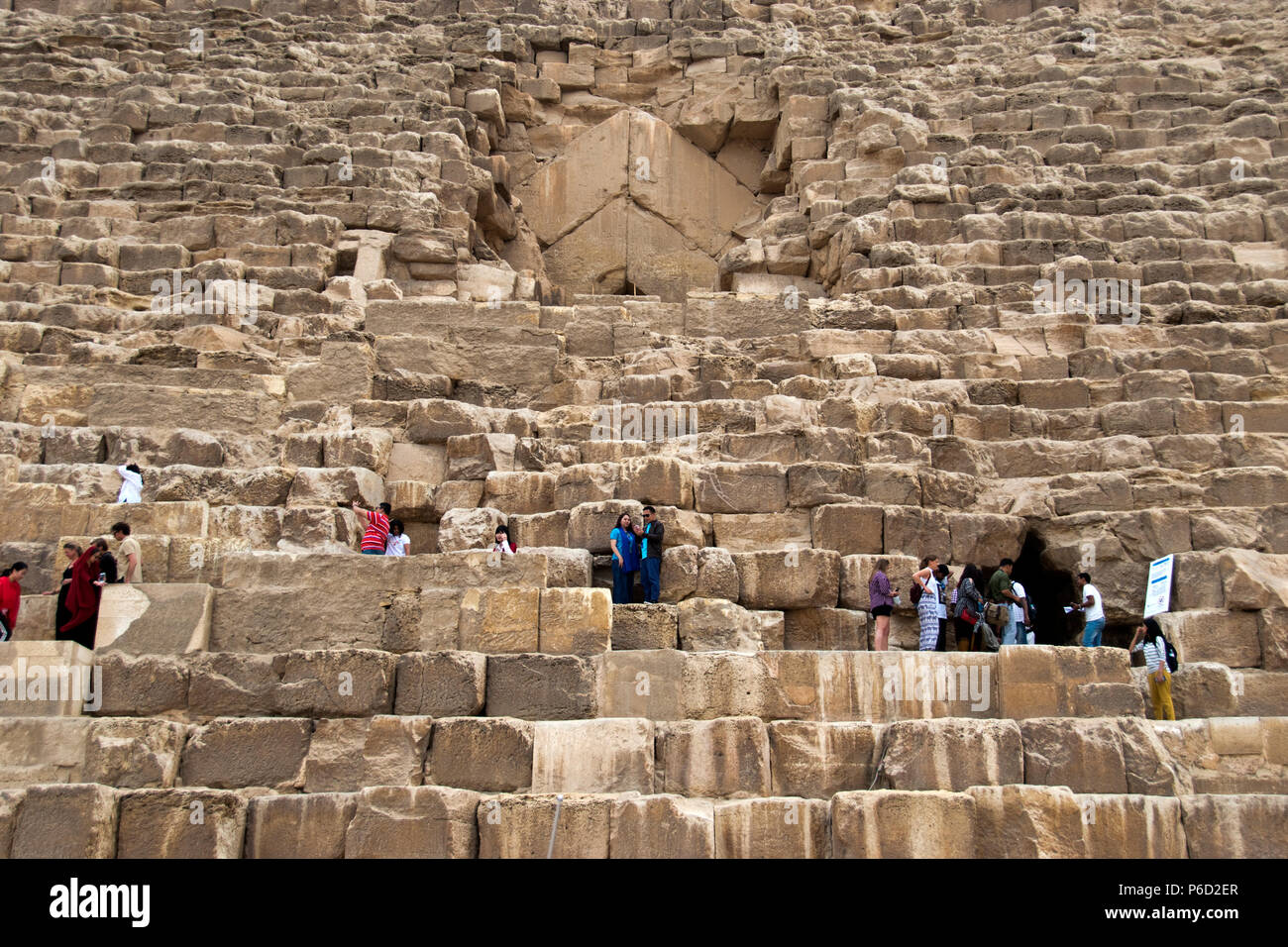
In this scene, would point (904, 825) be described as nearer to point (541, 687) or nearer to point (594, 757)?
point (594, 757)

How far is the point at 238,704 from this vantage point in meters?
7.50

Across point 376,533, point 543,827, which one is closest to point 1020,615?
point 543,827

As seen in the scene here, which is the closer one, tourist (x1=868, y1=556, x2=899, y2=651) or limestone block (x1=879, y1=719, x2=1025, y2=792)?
limestone block (x1=879, y1=719, x2=1025, y2=792)

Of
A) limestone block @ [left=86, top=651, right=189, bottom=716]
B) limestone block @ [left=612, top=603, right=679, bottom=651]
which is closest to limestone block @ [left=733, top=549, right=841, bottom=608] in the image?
limestone block @ [left=612, top=603, right=679, bottom=651]

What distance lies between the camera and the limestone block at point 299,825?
6.71 m

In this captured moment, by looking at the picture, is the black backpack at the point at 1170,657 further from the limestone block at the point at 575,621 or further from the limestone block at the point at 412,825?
the limestone block at the point at 412,825

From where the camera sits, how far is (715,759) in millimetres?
7109

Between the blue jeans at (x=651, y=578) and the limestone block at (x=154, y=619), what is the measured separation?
2647mm

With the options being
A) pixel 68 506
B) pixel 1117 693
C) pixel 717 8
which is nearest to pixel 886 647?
pixel 1117 693

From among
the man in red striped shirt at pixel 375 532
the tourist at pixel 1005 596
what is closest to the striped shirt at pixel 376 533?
the man in red striped shirt at pixel 375 532

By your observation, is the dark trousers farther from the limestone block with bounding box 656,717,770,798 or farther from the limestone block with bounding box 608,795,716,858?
the limestone block with bounding box 608,795,716,858

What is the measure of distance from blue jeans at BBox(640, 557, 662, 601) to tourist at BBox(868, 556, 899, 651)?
4.41 feet

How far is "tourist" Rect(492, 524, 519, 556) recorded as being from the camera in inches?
331
